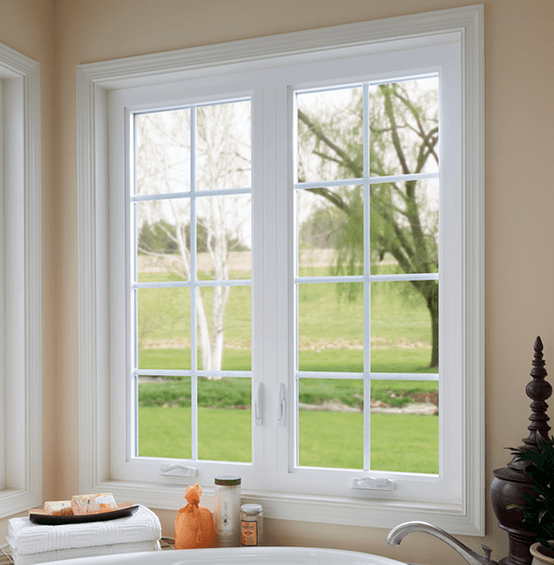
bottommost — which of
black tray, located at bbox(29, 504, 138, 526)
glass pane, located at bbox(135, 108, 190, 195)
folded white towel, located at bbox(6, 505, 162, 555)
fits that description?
folded white towel, located at bbox(6, 505, 162, 555)

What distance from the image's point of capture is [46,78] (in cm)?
219

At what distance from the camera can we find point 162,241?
4.44 metres

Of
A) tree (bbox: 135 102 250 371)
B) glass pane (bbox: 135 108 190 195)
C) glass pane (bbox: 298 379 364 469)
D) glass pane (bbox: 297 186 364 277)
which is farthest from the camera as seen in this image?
glass pane (bbox: 298 379 364 469)

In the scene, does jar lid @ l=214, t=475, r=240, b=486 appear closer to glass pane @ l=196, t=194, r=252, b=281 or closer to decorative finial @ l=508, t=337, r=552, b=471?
decorative finial @ l=508, t=337, r=552, b=471

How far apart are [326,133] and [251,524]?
361 centimetres

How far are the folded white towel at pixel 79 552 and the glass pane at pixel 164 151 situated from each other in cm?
233

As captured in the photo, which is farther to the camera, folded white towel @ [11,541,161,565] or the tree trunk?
the tree trunk

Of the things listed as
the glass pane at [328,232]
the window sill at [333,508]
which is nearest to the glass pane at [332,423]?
the glass pane at [328,232]

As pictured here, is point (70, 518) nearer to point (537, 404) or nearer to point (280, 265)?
point (280, 265)

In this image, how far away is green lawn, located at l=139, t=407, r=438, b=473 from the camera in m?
5.89

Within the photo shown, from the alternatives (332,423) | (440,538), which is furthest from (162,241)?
(440,538)

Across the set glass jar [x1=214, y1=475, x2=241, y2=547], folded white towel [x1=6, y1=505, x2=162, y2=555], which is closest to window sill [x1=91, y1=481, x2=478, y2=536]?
glass jar [x1=214, y1=475, x2=241, y2=547]

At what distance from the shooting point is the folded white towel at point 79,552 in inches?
66.9

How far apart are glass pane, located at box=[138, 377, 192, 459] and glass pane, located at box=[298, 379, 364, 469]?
3.99ft
